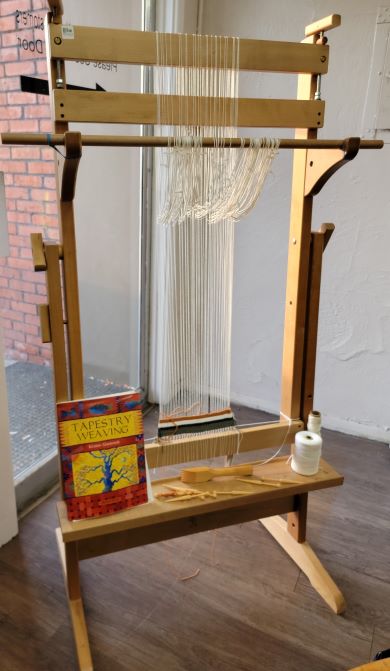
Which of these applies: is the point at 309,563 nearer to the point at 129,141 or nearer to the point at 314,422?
the point at 314,422

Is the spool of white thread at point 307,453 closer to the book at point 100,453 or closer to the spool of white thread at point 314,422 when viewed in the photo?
the spool of white thread at point 314,422

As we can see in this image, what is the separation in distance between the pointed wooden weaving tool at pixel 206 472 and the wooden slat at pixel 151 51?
1.01m

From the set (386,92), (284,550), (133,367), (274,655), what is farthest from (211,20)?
(274,655)

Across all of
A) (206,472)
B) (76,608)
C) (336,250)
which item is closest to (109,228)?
(336,250)

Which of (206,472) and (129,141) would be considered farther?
(206,472)

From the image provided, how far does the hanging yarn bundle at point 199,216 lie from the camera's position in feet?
3.79

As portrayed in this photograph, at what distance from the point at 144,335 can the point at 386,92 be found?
150 centimetres

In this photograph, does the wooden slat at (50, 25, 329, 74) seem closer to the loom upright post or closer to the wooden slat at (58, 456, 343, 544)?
the loom upright post

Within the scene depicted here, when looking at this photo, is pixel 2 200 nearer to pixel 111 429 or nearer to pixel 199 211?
pixel 199 211

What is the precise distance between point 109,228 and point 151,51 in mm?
1143

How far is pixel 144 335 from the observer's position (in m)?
2.53

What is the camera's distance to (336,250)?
7.49 feet

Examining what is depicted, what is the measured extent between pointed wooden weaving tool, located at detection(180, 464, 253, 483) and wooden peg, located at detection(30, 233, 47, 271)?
661mm

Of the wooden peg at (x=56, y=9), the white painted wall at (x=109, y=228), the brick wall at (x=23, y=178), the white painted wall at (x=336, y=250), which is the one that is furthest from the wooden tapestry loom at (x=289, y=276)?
the white painted wall at (x=336, y=250)
